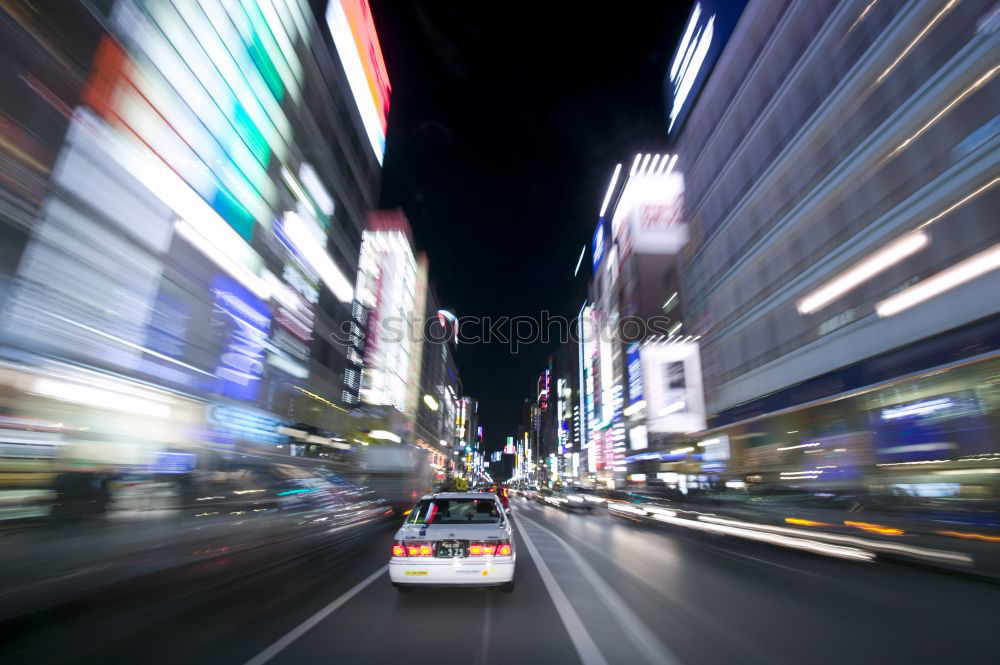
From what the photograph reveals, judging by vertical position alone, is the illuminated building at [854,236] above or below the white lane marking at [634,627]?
above

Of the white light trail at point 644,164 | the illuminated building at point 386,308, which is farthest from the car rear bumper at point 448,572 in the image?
the white light trail at point 644,164

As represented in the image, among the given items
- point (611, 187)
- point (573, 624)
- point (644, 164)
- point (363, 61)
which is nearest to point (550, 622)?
point (573, 624)

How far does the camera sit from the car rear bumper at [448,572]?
20.6 feet

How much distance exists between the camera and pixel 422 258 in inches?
3976

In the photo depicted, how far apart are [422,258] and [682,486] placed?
80.2 meters

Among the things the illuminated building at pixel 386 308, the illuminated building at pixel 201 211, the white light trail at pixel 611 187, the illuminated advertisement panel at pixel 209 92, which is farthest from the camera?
the white light trail at pixel 611 187

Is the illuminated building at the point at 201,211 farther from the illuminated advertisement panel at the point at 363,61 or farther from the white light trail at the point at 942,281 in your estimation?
the white light trail at the point at 942,281

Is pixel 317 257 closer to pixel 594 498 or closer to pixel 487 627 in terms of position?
pixel 594 498

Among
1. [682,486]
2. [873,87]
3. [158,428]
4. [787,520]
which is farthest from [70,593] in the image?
[682,486]

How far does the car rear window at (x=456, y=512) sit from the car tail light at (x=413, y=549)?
0.72m

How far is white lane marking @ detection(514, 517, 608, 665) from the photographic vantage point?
4.59 m

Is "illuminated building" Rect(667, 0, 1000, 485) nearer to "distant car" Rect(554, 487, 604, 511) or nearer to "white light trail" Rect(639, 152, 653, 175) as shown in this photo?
"distant car" Rect(554, 487, 604, 511)

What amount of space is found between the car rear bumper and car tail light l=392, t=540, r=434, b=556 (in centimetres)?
9

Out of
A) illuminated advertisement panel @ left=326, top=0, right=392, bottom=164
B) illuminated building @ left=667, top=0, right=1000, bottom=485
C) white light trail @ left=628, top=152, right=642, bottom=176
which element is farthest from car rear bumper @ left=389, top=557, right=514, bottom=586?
Answer: white light trail @ left=628, top=152, right=642, bottom=176
